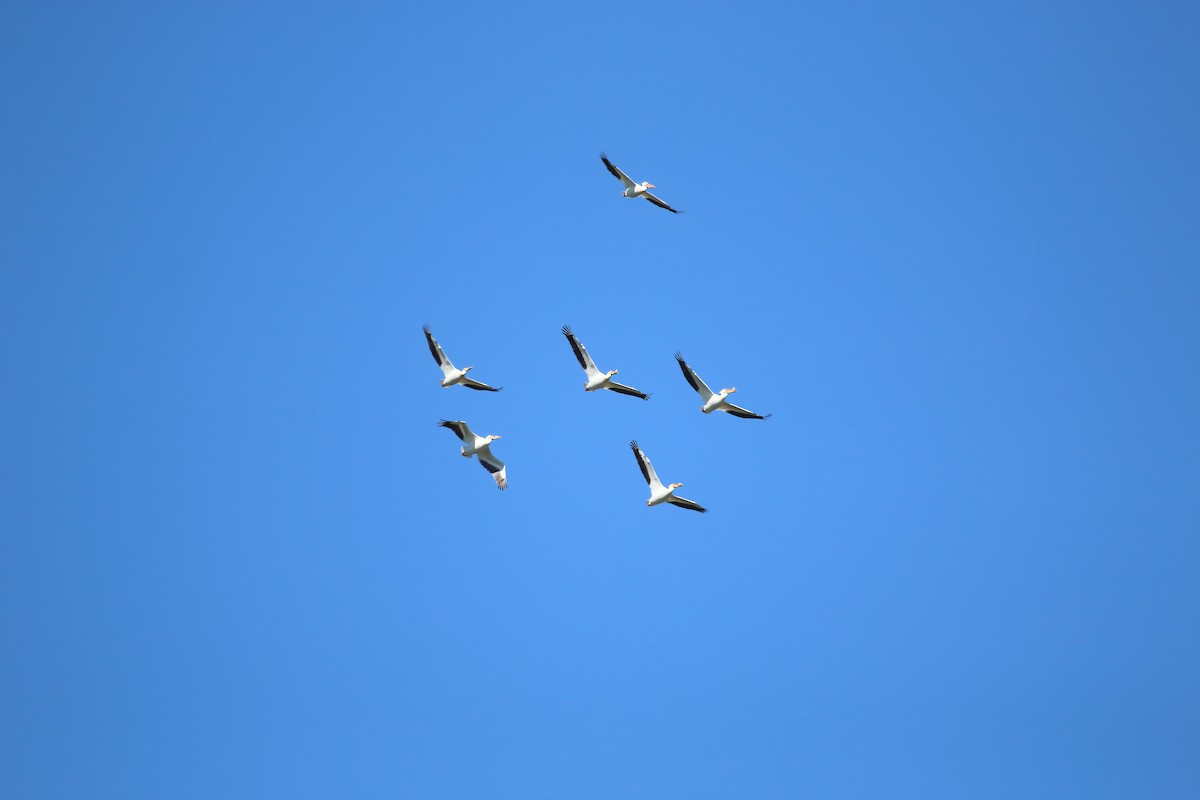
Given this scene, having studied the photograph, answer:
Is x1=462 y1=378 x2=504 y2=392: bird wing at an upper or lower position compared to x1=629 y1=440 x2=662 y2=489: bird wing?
upper

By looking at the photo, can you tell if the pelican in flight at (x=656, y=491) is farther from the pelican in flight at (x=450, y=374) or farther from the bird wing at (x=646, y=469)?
the pelican in flight at (x=450, y=374)

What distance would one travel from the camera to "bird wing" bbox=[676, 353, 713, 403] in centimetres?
4832

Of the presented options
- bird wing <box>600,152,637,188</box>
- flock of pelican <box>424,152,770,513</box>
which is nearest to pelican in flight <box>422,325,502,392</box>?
flock of pelican <box>424,152,770,513</box>

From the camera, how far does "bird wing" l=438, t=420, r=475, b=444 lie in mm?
48938

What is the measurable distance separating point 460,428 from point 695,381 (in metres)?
10.5

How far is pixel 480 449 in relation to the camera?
167 ft

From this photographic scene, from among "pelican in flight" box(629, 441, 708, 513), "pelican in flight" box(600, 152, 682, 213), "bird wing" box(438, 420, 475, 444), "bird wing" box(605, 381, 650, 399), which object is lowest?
"pelican in flight" box(629, 441, 708, 513)

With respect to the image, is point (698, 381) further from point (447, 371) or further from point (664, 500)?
point (447, 371)

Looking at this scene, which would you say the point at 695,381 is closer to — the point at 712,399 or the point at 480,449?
the point at 712,399

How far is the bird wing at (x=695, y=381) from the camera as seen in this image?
4832cm

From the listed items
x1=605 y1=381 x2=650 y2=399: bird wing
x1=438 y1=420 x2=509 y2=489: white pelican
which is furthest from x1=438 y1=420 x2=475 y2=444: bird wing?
x1=605 y1=381 x2=650 y2=399: bird wing

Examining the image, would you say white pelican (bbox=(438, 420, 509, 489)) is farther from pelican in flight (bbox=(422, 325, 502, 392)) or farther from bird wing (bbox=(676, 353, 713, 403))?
bird wing (bbox=(676, 353, 713, 403))

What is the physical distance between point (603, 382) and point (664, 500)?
6.16 m

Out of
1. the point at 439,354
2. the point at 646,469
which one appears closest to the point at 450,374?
the point at 439,354
